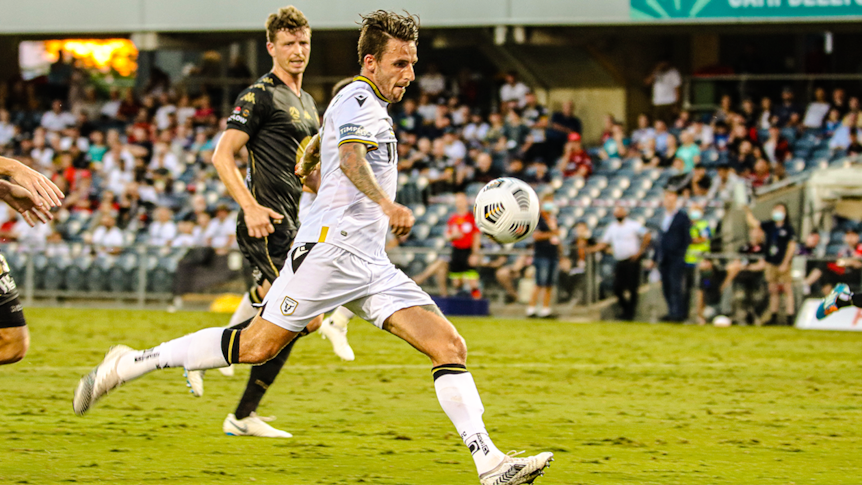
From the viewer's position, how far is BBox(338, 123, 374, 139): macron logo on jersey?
4.93 m

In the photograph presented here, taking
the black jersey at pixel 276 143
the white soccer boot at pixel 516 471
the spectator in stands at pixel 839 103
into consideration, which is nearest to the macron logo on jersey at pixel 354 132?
the white soccer boot at pixel 516 471

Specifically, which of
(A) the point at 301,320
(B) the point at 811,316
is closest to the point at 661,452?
(A) the point at 301,320

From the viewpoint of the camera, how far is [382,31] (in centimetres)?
507

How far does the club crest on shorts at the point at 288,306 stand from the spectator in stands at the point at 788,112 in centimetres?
1780

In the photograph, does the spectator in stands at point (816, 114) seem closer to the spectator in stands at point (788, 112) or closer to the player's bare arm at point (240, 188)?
the spectator in stands at point (788, 112)

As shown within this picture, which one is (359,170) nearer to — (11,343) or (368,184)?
(368,184)

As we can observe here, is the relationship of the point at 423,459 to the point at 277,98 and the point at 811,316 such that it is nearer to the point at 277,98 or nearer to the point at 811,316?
the point at 277,98

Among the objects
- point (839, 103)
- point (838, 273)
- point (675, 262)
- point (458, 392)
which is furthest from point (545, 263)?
point (458, 392)

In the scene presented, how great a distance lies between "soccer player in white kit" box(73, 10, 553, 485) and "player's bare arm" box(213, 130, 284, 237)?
69 centimetres

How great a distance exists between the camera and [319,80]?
1119 inches

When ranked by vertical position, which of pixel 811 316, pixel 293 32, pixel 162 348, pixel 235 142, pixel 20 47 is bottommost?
pixel 811 316

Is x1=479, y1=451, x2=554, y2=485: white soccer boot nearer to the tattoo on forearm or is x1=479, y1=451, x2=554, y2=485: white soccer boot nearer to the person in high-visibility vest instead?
the tattoo on forearm

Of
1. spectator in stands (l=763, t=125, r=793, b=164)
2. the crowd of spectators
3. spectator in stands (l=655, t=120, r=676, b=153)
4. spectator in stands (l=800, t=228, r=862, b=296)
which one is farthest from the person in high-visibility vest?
spectator in stands (l=655, t=120, r=676, b=153)

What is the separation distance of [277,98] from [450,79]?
19.3 meters
